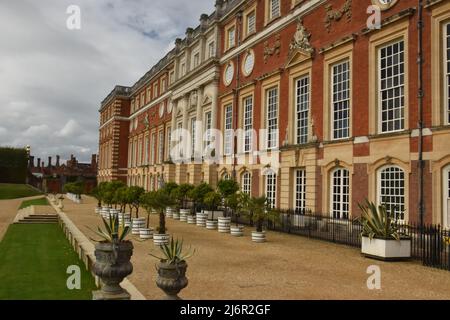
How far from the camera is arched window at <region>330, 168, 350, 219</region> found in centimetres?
1820

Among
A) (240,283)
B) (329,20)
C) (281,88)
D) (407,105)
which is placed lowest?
(240,283)

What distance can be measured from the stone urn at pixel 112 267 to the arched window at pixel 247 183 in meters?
19.0

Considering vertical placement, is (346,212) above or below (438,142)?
below

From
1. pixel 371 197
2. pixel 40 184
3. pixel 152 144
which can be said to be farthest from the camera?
pixel 40 184

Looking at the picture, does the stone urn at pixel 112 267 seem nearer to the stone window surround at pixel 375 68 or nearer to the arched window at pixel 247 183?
the stone window surround at pixel 375 68

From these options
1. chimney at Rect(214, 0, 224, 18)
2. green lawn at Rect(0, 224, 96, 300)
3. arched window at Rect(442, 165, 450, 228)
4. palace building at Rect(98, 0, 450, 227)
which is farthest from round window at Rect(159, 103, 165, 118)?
arched window at Rect(442, 165, 450, 228)

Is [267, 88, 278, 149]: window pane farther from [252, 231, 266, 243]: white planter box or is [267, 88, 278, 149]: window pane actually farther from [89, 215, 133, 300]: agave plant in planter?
[89, 215, 133, 300]: agave plant in planter

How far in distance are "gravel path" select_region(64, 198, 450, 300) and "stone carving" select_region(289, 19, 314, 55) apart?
34.5 ft

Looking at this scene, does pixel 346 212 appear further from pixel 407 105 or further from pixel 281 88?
pixel 281 88

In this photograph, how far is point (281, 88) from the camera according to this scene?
23.2m

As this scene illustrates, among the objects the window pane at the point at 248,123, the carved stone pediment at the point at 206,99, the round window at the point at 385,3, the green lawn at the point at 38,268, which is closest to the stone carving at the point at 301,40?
the round window at the point at 385,3

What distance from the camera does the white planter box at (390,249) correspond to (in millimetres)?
12141
